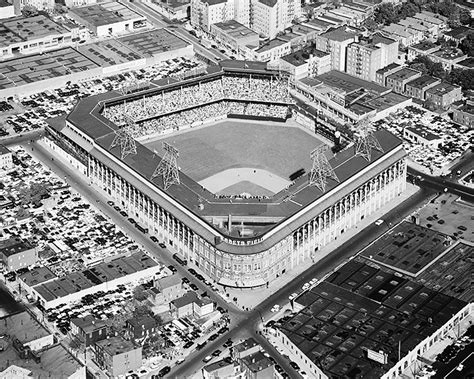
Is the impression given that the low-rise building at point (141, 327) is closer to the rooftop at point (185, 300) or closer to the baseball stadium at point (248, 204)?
the rooftop at point (185, 300)

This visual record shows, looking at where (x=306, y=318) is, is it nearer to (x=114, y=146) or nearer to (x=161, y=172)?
(x=161, y=172)

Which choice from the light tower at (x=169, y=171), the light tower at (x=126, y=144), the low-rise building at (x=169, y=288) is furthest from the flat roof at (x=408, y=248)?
the light tower at (x=126, y=144)

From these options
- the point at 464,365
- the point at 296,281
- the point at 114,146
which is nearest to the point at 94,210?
the point at 114,146

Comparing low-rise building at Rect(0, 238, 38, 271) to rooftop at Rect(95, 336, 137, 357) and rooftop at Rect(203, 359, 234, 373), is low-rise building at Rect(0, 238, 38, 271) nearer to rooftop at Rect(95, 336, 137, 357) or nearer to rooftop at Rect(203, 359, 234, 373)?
rooftop at Rect(95, 336, 137, 357)

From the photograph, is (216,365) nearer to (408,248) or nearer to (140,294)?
(140,294)

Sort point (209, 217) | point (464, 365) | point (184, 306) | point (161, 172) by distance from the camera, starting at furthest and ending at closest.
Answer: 1. point (161, 172)
2. point (209, 217)
3. point (184, 306)
4. point (464, 365)

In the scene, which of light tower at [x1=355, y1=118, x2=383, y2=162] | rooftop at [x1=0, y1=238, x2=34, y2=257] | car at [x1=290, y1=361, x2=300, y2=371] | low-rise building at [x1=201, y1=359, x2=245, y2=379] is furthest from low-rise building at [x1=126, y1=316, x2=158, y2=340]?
light tower at [x1=355, y1=118, x2=383, y2=162]

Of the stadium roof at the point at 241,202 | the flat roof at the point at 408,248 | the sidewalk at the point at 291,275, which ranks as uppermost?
the stadium roof at the point at 241,202
